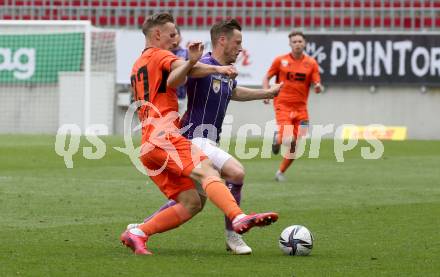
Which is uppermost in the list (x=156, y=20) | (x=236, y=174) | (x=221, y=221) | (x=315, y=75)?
(x=156, y=20)

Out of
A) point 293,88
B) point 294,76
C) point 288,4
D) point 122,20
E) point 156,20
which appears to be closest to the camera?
point 156,20

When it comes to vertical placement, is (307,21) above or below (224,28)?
below

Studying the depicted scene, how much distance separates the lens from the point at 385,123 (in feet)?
93.2

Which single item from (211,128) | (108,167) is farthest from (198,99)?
A: (108,167)

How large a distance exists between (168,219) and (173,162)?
0.55m

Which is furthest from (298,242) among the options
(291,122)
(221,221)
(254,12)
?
(254,12)

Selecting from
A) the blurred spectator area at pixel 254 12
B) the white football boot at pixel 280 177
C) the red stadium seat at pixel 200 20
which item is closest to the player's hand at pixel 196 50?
the white football boot at pixel 280 177

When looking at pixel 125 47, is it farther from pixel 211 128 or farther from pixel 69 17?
pixel 211 128

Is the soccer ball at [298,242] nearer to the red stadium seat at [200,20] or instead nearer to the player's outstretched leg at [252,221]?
the player's outstretched leg at [252,221]

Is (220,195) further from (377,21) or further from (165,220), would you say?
(377,21)

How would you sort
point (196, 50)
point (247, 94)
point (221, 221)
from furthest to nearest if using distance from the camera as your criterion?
point (221, 221), point (247, 94), point (196, 50)

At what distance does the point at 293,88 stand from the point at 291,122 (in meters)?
0.60

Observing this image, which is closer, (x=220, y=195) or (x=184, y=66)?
(x=184, y=66)

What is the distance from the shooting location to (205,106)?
8.88 meters
